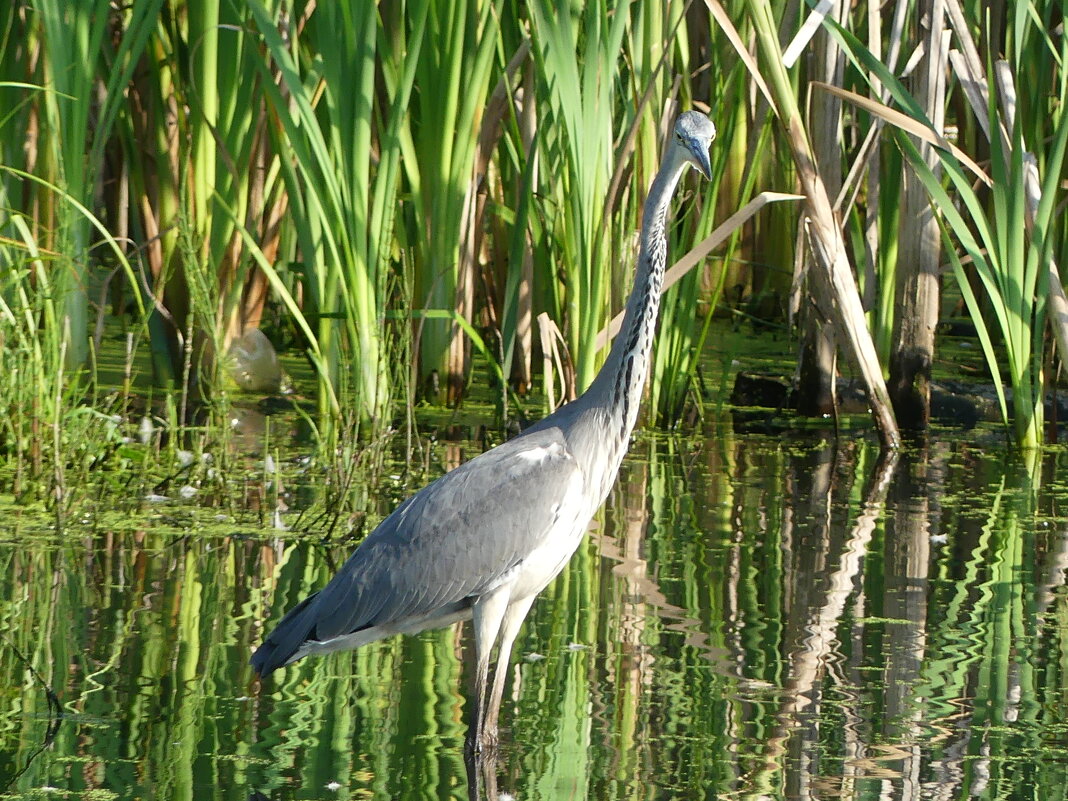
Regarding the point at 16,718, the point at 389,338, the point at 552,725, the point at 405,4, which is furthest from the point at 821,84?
the point at 16,718

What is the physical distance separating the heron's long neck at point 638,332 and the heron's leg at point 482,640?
16.8 inches

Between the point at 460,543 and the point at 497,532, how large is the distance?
89mm

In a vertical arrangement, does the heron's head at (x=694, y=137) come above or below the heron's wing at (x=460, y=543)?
above

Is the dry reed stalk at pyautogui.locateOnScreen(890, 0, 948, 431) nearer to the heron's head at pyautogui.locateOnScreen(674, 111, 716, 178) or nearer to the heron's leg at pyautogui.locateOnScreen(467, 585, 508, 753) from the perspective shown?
the heron's head at pyautogui.locateOnScreen(674, 111, 716, 178)

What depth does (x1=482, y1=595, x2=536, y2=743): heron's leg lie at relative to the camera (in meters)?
3.21

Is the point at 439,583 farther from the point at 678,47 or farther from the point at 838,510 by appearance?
the point at 678,47

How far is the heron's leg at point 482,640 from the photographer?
316 centimetres

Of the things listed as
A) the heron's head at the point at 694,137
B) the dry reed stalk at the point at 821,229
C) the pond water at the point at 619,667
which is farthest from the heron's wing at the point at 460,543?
the dry reed stalk at the point at 821,229

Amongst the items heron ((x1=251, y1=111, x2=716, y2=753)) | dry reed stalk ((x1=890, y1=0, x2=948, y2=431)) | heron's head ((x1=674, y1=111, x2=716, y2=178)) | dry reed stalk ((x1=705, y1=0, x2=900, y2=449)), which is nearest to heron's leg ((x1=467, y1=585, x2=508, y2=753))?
heron ((x1=251, y1=111, x2=716, y2=753))

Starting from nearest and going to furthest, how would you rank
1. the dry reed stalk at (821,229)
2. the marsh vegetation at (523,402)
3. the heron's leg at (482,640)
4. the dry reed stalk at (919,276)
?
1. the heron's leg at (482,640)
2. the marsh vegetation at (523,402)
3. the dry reed stalk at (821,229)
4. the dry reed stalk at (919,276)

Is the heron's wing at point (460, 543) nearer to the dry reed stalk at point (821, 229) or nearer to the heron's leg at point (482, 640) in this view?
the heron's leg at point (482, 640)

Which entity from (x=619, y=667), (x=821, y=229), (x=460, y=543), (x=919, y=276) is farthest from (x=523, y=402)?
(x=460, y=543)

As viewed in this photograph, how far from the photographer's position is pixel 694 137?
3486mm

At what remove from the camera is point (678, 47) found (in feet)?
20.2
